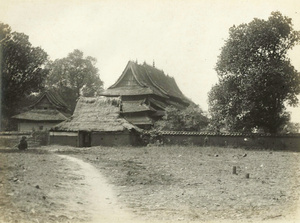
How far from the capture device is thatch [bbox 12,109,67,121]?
4328 cm

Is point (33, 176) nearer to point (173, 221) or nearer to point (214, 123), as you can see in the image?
point (173, 221)

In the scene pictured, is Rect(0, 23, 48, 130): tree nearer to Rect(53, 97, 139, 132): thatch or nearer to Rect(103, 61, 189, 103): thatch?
Rect(53, 97, 139, 132): thatch

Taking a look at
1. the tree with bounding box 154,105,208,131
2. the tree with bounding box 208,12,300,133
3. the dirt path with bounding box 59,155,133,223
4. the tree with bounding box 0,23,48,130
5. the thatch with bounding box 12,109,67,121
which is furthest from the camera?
the thatch with bounding box 12,109,67,121

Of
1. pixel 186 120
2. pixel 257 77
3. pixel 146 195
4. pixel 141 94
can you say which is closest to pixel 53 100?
pixel 141 94

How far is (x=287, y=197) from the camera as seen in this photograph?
9.93 m

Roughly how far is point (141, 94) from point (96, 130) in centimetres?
1199

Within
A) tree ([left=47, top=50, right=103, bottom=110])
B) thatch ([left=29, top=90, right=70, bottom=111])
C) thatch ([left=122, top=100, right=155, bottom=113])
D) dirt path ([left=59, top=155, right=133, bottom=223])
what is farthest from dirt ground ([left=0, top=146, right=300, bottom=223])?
tree ([left=47, top=50, right=103, bottom=110])

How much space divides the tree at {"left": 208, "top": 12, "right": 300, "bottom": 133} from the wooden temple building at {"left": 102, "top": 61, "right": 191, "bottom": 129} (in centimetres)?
1008

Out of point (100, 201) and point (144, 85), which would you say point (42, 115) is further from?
point (100, 201)

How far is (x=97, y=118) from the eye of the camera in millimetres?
31156

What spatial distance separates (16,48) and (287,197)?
70.9ft

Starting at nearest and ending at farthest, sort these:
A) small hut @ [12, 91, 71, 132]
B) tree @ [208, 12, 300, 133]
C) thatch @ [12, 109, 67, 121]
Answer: tree @ [208, 12, 300, 133] → thatch @ [12, 109, 67, 121] → small hut @ [12, 91, 71, 132]

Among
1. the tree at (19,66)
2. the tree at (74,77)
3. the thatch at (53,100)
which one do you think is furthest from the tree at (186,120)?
the tree at (74,77)

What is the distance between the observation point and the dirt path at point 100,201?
7621mm
